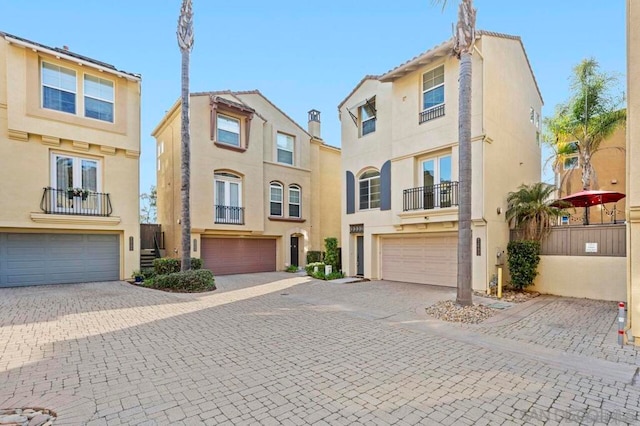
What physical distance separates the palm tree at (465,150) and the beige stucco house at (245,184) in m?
12.1

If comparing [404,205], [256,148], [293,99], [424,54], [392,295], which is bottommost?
[392,295]

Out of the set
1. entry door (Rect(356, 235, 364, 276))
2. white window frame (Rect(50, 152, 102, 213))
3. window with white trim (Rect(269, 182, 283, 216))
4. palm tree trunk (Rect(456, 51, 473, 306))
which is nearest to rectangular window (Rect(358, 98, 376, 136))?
entry door (Rect(356, 235, 364, 276))

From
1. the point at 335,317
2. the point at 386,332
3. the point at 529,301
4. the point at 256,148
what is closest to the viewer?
the point at 386,332

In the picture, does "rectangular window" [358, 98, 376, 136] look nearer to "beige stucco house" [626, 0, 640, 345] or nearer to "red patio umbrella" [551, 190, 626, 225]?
"red patio umbrella" [551, 190, 626, 225]

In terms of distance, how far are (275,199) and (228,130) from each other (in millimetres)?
4899

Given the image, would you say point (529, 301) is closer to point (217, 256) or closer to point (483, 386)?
point (483, 386)

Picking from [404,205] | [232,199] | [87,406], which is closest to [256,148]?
[232,199]

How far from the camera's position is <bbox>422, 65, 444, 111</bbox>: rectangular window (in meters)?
12.9

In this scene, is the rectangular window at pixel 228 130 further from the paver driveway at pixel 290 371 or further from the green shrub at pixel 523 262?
the green shrub at pixel 523 262

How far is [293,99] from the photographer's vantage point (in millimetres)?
24344

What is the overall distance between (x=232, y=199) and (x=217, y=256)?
3258 mm

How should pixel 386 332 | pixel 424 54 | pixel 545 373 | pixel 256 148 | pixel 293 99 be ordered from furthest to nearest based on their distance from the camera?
pixel 293 99 < pixel 256 148 < pixel 424 54 < pixel 386 332 < pixel 545 373

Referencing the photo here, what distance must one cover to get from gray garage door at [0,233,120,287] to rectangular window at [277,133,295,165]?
10169mm

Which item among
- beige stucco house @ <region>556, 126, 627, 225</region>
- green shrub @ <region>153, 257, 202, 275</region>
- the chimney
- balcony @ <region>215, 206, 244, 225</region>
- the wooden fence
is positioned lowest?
green shrub @ <region>153, 257, 202, 275</region>
